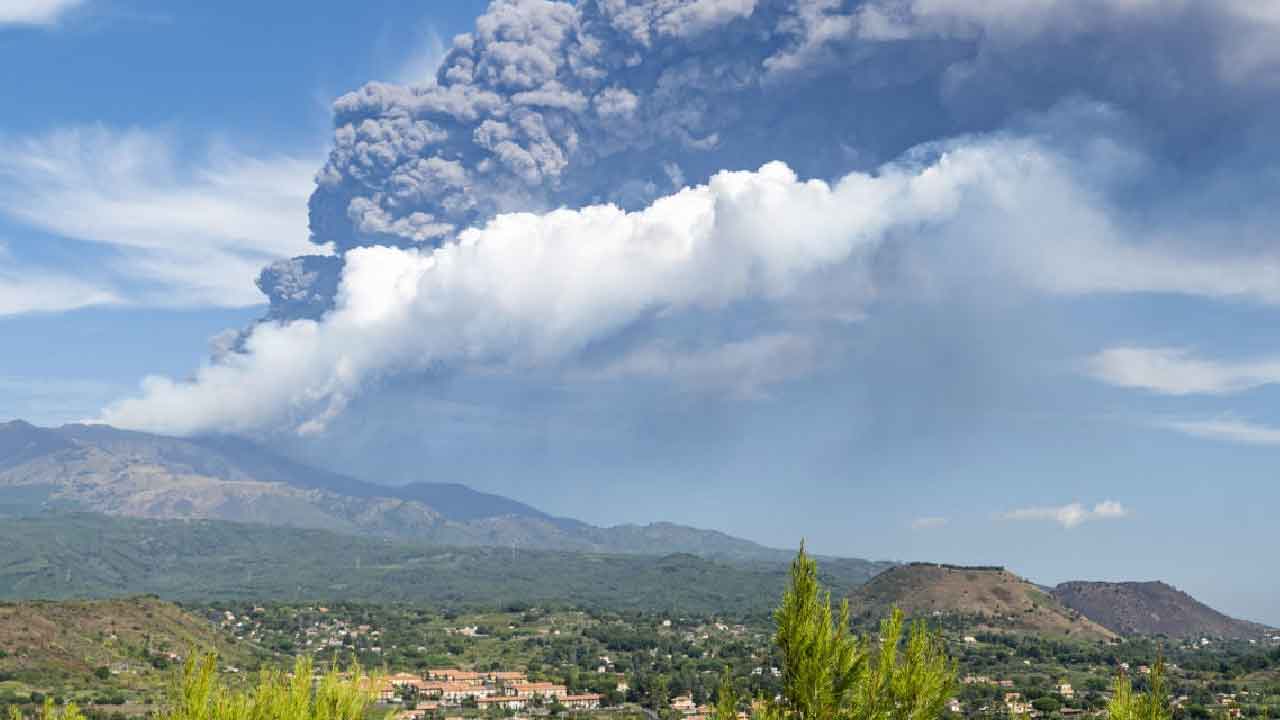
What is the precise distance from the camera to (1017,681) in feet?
636

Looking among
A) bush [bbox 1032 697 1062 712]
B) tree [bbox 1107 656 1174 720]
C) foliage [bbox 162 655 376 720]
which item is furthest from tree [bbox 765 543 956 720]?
bush [bbox 1032 697 1062 712]

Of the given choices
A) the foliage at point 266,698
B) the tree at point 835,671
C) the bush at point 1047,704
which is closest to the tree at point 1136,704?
the tree at point 835,671

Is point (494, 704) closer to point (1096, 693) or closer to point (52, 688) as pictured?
point (52, 688)

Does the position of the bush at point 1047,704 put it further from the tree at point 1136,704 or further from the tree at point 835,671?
Answer: the tree at point 835,671

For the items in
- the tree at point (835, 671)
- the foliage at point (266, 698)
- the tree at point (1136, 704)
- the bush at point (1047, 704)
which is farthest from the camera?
the bush at point (1047, 704)

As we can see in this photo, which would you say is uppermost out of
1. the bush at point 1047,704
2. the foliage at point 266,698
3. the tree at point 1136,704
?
the tree at point 1136,704

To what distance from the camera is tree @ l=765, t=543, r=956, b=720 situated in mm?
40406

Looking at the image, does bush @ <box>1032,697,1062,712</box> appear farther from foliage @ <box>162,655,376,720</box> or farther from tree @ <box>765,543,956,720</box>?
foliage @ <box>162,655,376,720</box>

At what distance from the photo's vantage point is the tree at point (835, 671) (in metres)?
40.4

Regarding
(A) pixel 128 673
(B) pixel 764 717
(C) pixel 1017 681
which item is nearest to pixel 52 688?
(A) pixel 128 673

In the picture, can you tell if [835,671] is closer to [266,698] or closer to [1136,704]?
[1136,704]

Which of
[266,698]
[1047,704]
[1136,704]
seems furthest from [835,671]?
[1047,704]

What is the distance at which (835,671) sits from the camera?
40938mm

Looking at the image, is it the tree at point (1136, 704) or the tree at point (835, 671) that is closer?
the tree at point (835, 671)
